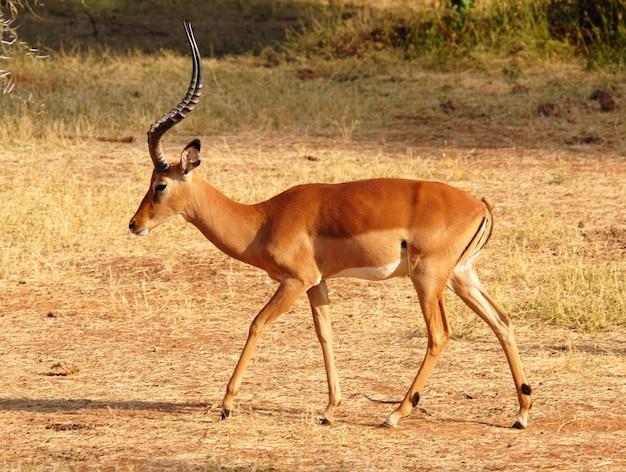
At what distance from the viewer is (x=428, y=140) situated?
11.7 m

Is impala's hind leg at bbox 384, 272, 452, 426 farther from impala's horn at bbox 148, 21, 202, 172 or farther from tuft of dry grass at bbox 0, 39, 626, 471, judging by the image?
impala's horn at bbox 148, 21, 202, 172

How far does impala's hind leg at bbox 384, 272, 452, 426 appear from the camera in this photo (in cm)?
507

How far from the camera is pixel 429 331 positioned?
202 inches

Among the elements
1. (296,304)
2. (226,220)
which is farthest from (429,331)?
(296,304)

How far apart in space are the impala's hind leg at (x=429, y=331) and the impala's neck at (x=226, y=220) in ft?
2.71

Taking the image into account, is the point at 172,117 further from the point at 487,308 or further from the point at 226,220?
the point at 487,308

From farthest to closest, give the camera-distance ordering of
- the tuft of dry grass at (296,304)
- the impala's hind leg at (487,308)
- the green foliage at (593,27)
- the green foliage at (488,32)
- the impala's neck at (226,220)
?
the green foliage at (488,32) → the green foliage at (593,27) → the impala's neck at (226,220) → the impala's hind leg at (487,308) → the tuft of dry grass at (296,304)

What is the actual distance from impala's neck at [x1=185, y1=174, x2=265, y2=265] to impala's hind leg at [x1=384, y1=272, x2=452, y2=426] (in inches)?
32.5

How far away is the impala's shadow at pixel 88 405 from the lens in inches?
217

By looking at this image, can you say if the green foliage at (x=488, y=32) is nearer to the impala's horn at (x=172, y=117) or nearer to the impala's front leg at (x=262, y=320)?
the impala's horn at (x=172, y=117)

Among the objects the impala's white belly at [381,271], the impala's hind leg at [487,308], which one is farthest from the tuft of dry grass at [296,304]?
the impala's white belly at [381,271]

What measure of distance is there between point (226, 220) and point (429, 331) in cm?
112

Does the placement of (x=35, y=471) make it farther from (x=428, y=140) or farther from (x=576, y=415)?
(x=428, y=140)

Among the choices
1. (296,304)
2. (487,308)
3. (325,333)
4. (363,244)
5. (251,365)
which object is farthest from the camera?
(296,304)
